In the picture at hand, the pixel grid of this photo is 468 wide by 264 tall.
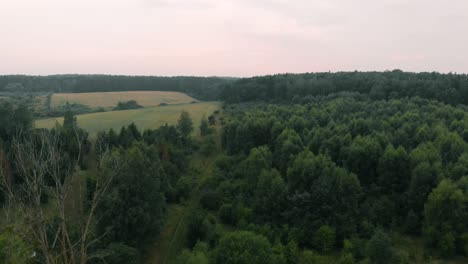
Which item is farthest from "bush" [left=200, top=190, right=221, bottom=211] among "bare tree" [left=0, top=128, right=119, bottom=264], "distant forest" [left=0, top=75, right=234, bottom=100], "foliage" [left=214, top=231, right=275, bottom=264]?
"distant forest" [left=0, top=75, right=234, bottom=100]

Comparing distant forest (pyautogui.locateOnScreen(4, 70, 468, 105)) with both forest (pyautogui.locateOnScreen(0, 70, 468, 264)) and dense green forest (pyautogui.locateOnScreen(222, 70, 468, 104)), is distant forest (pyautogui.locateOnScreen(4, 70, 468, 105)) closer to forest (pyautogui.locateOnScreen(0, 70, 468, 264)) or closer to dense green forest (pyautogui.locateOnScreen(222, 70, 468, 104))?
dense green forest (pyautogui.locateOnScreen(222, 70, 468, 104))

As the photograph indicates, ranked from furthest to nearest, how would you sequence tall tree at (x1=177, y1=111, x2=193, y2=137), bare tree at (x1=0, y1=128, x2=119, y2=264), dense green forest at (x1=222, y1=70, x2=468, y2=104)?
dense green forest at (x1=222, y1=70, x2=468, y2=104) → tall tree at (x1=177, y1=111, x2=193, y2=137) → bare tree at (x1=0, y1=128, x2=119, y2=264)

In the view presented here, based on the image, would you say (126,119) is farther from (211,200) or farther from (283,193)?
(283,193)

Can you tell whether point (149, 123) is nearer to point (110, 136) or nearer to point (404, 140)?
point (110, 136)

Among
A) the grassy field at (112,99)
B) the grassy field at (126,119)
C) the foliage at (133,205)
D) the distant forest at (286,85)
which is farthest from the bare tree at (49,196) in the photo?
the grassy field at (112,99)

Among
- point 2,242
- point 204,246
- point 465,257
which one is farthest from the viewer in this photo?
point 465,257

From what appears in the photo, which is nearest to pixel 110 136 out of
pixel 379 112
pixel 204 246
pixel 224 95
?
pixel 204 246

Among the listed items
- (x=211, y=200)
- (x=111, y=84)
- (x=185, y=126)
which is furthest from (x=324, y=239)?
(x=111, y=84)

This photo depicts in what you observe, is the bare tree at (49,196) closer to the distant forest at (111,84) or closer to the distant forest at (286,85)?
the distant forest at (286,85)
